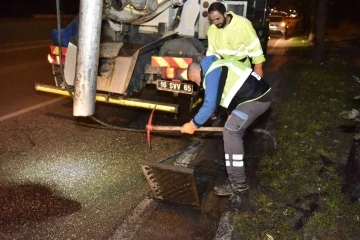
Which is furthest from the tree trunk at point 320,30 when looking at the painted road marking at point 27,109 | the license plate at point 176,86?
the painted road marking at point 27,109

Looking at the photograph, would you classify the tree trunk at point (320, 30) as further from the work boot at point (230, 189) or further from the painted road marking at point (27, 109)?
the work boot at point (230, 189)

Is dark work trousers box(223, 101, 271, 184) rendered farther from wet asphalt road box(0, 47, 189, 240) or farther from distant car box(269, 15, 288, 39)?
distant car box(269, 15, 288, 39)

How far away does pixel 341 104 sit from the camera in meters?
7.04

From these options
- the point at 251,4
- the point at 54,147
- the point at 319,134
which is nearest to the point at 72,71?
the point at 54,147

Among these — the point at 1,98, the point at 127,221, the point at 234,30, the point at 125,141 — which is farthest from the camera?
the point at 1,98

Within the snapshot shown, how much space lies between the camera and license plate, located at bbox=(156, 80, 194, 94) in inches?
205

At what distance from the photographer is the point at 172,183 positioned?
3625 millimetres

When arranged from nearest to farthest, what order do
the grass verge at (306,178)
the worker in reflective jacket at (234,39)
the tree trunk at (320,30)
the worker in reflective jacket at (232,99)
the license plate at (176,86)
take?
1. the grass verge at (306,178)
2. the worker in reflective jacket at (232,99)
3. the worker in reflective jacket at (234,39)
4. the license plate at (176,86)
5. the tree trunk at (320,30)

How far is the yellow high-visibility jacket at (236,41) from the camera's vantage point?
14.4 feet

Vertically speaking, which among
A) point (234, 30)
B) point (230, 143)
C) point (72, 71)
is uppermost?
point (234, 30)

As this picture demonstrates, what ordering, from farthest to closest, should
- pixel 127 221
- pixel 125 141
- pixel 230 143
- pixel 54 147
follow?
pixel 125 141
pixel 54 147
pixel 230 143
pixel 127 221

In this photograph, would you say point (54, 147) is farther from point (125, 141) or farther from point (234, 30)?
point (234, 30)

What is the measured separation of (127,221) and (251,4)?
584cm

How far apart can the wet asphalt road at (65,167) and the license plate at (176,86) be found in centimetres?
73
